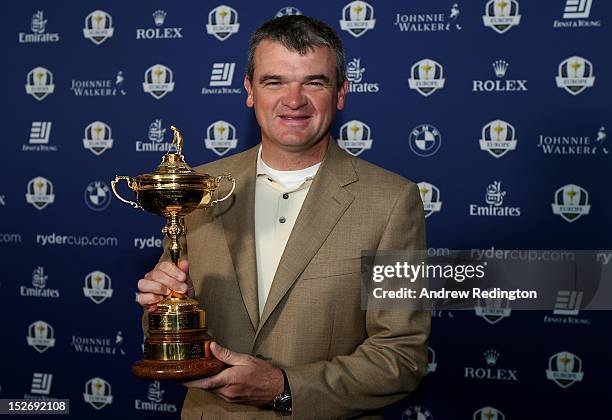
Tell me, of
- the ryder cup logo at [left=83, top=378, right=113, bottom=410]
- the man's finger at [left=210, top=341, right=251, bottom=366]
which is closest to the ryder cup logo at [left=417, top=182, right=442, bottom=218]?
the man's finger at [left=210, top=341, right=251, bottom=366]

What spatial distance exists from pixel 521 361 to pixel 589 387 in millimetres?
286

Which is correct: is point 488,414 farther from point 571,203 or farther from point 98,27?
point 98,27

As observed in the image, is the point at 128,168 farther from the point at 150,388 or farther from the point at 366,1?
the point at 366,1

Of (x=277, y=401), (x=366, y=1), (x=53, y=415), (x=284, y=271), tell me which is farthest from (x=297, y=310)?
(x=53, y=415)

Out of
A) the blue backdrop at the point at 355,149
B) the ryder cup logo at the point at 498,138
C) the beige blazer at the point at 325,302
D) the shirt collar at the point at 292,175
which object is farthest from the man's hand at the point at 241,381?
the ryder cup logo at the point at 498,138

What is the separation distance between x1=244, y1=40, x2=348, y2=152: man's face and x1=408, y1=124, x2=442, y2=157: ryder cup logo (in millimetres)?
1131

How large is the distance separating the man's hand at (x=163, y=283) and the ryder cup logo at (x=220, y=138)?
159 cm

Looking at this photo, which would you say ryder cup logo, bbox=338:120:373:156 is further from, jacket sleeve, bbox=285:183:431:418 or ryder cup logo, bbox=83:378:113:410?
ryder cup logo, bbox=83:378:113:410

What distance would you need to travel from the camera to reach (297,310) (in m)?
2.01

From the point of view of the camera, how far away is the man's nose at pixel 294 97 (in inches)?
80.7

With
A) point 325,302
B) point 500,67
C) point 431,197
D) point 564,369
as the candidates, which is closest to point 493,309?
point 564,369

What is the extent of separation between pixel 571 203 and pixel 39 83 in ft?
8.58

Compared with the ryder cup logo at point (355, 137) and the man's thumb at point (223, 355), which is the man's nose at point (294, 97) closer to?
the man's thumb at point (223, 355)

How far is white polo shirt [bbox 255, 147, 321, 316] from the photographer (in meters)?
2.09
